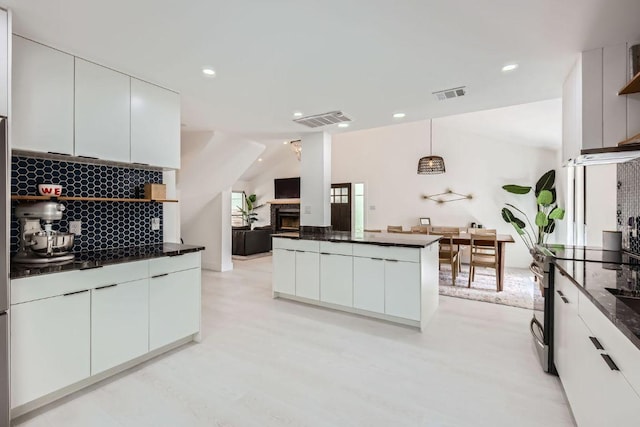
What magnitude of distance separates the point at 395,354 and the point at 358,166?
6.13 m

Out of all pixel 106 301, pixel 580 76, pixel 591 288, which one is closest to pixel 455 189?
pixel 580 76

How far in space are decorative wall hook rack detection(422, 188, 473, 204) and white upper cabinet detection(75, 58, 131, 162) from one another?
243 inches

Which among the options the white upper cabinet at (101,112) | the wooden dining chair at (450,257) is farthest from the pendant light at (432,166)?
A: the white upper cabinet at (101,112)

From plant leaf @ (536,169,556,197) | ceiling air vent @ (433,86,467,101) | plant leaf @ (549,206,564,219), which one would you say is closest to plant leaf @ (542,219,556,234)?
plant leaf @ (549,206,564,219)

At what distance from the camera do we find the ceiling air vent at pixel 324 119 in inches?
146

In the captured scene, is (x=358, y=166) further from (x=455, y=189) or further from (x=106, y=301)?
(x=106, y=301)

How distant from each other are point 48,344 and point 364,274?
2.65 metres

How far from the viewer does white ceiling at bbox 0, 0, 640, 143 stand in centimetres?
169

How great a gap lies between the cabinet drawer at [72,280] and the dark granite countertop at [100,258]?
Answer: 0.04 meters

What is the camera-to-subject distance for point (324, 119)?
153 inches

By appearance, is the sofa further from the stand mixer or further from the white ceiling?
the stand mixer

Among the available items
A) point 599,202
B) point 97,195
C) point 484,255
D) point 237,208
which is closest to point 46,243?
point 97,195

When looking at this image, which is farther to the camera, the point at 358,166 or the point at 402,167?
the point at 358,166

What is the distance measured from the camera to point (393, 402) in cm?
195
